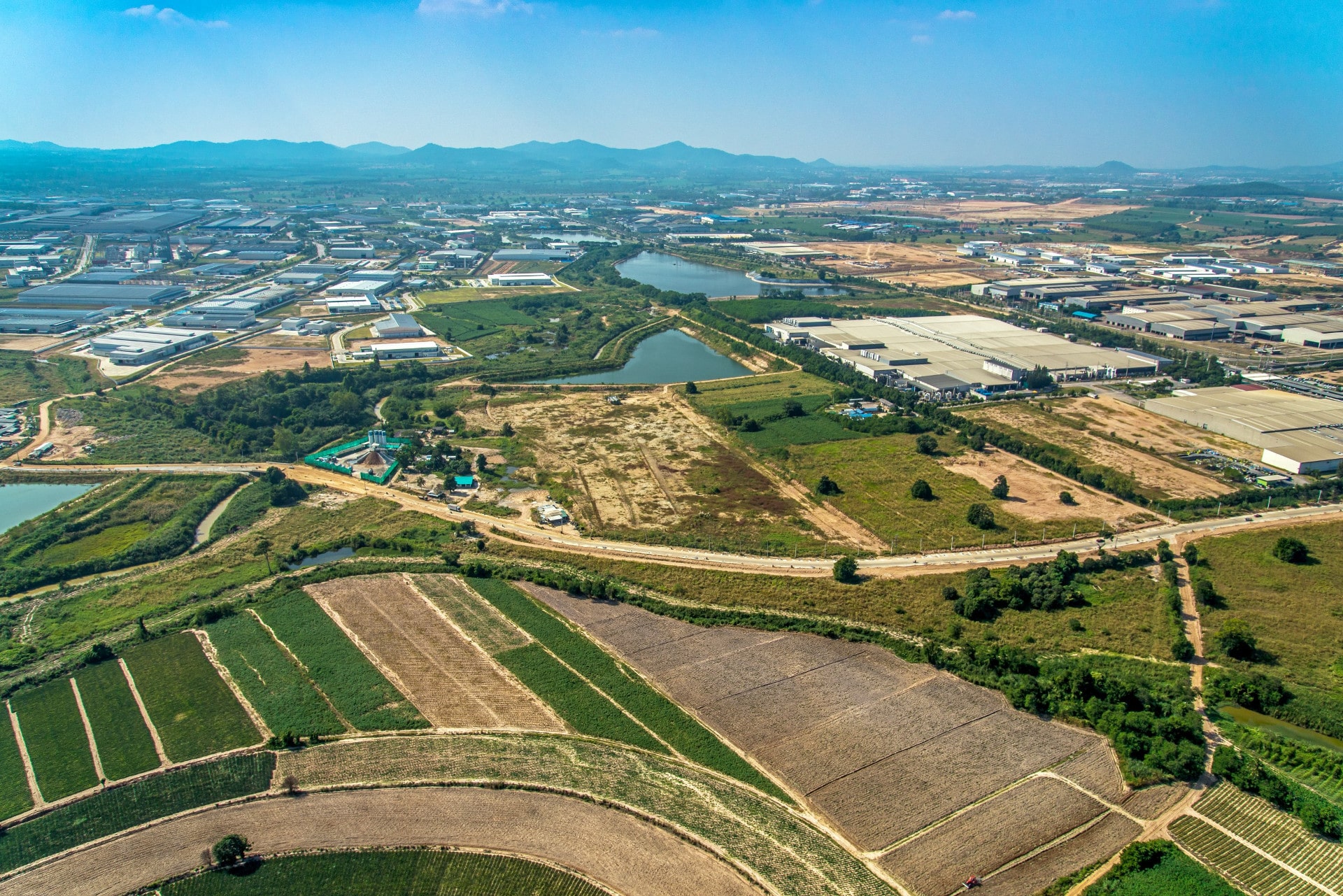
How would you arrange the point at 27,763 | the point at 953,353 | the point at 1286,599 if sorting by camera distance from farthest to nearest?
the point at 953,353 → the point at 1286,599 → the point at 27,763

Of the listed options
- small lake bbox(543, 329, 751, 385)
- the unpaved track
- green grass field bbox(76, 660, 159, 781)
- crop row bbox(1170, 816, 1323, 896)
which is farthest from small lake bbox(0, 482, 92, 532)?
crop row bbox(1170, 816, 1323, 896)

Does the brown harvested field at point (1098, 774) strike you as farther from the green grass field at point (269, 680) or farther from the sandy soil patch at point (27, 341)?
the sandy soil patch at point (27, 341)

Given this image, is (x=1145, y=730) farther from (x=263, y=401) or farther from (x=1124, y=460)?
(x=263, y=401)

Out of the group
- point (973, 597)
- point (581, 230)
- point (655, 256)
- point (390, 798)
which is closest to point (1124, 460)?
point (973, 597)

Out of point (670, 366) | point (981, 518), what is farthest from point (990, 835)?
point (670, 366)

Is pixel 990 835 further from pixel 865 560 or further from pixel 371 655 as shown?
pixel 371 655

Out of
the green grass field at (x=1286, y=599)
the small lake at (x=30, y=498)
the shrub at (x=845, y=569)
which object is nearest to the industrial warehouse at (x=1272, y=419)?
the green grass field at (x=1286, y=599)
